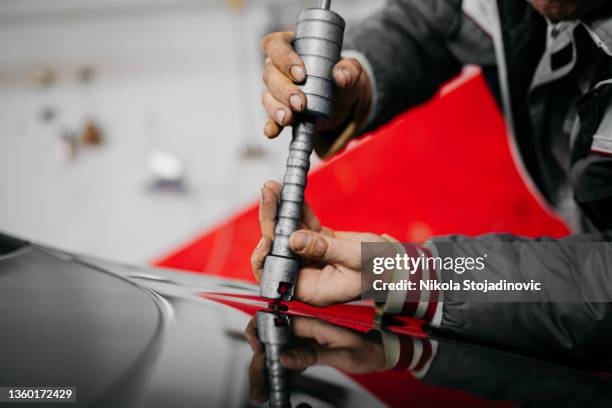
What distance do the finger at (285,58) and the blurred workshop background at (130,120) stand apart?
1349 millimetres

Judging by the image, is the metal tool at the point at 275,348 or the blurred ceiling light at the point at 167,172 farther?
the blurred ceiling light at the point at 167,172

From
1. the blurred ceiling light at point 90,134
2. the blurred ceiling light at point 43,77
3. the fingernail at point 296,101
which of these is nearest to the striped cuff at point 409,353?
the fingernail at point 296,101

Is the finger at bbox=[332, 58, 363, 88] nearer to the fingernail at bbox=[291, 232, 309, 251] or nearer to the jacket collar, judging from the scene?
the fingernail at bbox=[291, 232, 309, 251]

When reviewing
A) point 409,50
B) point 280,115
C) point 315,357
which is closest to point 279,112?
point 280,115

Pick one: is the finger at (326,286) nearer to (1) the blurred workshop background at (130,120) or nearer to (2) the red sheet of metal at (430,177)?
(2) the red sheet of metal at (430,177)

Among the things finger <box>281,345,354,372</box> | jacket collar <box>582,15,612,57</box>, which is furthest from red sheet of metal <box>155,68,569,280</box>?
finger <box>281,345,354,372</box>

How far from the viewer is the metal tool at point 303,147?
16.4 inches

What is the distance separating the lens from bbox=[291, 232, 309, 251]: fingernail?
1.36 ft

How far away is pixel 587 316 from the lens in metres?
0.44

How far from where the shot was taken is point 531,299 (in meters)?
0.46

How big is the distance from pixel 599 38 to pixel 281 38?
36 cm

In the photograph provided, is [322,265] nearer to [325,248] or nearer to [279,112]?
[325,248]

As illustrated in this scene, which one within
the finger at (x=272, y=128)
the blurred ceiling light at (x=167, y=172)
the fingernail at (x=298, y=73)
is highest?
the blurred ceiling light at (x=167, y=172)

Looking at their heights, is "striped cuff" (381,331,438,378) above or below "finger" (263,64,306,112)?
below
